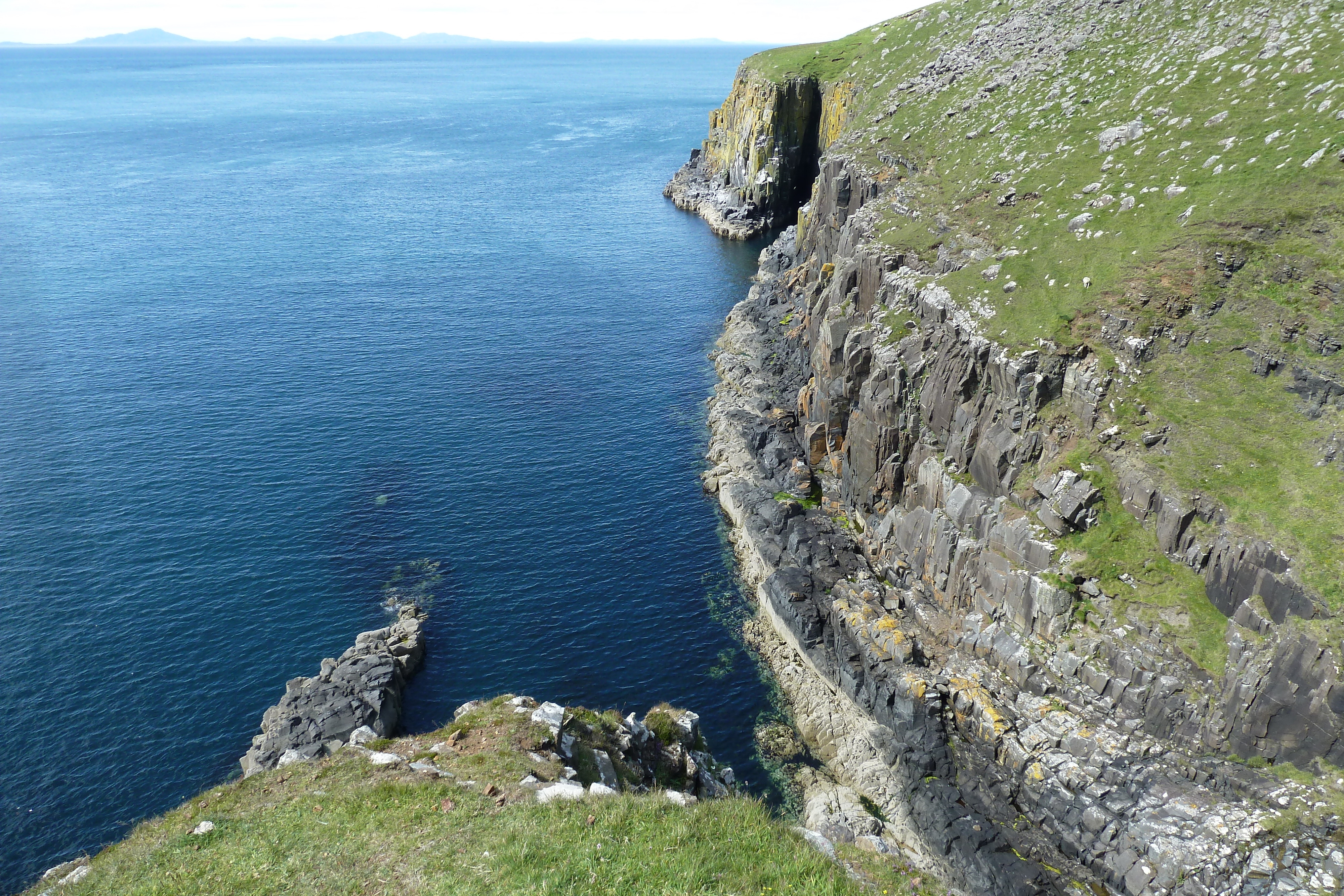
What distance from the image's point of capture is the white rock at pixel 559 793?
34.1 meters

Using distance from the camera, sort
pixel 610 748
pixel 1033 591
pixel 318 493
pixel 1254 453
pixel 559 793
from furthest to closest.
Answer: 1. pixel 318 493
2. pixel 1033 591
3. pixel 1254 453
4. pixel 610 748
5. pixel 559 793

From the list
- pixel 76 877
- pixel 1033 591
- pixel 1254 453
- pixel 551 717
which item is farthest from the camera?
pixel 1033 591

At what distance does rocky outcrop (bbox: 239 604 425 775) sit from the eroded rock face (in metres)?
24.8

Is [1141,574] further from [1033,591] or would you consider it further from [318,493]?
[318,493]

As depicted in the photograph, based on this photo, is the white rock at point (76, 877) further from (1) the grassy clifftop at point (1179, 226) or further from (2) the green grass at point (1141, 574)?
(1) the grassy clifftop at point (1179, 226)

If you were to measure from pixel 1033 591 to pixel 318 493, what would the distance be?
5962cm

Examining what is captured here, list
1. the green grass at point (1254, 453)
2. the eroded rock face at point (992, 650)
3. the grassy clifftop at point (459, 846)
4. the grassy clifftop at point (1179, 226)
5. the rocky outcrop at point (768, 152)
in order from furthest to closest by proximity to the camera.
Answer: the rocky outcrop at point (768, 152), the grassy clifftop at point (1179, 226), the green grass at point (1254, 453), the eroded rock face at point (992, 650), the grassy clifftop at point (459, 846)

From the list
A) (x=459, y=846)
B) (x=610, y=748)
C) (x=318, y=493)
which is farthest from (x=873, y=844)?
(x=318, y=493)

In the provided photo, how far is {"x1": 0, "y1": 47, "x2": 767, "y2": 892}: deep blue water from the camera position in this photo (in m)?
53.6

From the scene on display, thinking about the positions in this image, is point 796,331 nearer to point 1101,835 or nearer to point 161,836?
point 1101,835

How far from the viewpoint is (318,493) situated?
247 feet

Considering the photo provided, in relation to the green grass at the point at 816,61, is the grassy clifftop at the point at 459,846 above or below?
below

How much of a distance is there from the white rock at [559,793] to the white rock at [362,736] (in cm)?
1370

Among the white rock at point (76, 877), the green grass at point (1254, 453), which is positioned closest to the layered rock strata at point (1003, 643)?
the green grass at point (1254, 453)
